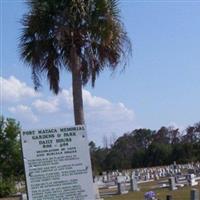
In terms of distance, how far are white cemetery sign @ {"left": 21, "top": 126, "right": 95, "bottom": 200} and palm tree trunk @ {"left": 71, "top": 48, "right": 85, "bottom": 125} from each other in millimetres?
7383

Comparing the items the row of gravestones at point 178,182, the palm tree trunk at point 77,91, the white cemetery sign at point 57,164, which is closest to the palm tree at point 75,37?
the palm tree trunk at point 77,91

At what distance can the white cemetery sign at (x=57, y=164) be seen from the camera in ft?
33.3

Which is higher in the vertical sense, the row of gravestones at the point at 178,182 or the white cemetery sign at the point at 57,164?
the white cemetery sign at the point at 57,164

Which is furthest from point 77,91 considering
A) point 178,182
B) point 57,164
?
point 178,182

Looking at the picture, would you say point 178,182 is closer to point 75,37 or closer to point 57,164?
point 75,37

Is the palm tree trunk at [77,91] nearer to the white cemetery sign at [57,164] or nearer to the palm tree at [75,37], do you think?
the palm tree at [75,37]

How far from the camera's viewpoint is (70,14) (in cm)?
1875

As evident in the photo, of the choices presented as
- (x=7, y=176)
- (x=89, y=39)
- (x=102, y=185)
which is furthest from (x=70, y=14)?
(x=7, y=176)

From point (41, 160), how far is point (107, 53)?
31.5ft

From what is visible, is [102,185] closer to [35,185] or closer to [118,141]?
[35,185]

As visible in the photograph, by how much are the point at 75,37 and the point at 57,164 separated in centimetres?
945

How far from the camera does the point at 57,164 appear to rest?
10.4 meters

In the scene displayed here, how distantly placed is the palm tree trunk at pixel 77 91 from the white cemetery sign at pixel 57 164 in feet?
24.2

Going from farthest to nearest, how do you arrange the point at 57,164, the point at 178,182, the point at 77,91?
1. the point at 178,182
2. the point at 77,91
3. the point at 57,164
